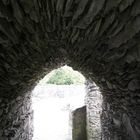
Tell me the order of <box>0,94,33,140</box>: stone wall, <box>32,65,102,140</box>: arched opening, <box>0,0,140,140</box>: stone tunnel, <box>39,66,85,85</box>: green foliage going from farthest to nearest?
<box>39,66,85,85</box>: green foliage, <box>32,65,102,140</box>: arched opening, <box>0,94,33,140</box>: stone wall, <box>0,0,140,140</box>: stone tunnel

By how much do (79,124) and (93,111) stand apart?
31.9 inches

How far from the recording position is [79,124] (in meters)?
6.05

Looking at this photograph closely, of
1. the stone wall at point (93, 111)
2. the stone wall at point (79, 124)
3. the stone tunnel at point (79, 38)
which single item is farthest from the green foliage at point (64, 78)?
the stone tunnel at point (79, 38)

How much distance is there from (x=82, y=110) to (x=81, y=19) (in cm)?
477

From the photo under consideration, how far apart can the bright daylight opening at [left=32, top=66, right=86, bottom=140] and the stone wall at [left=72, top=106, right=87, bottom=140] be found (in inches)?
6.0

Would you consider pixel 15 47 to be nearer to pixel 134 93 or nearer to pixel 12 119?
pixel 134 93

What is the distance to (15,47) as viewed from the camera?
1779 millimetres

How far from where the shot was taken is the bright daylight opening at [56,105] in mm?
7418

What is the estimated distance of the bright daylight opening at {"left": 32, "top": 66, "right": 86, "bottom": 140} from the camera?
742 centimetres

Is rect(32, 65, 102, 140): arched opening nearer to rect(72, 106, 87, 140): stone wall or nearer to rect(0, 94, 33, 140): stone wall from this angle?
rect(72, 106, 87, 140): stone wall

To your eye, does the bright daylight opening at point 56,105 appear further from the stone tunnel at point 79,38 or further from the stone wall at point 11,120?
the stone tunnel at point 79,38

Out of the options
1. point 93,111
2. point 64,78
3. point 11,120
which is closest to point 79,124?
point 93,111

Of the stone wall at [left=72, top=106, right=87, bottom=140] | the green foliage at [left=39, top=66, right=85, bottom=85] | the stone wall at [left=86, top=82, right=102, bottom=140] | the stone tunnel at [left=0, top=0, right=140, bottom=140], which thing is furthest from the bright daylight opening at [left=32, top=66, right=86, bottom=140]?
the stone tunnel at [left=0, top=0, right=140, bottom=140]

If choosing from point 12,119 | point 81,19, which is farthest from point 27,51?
→ point 12,119
